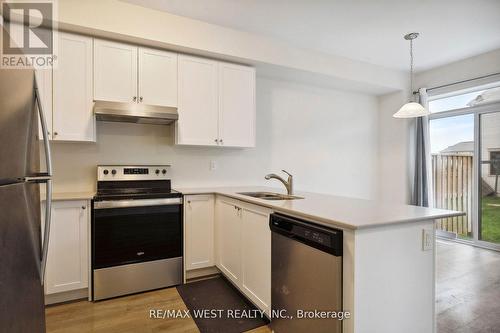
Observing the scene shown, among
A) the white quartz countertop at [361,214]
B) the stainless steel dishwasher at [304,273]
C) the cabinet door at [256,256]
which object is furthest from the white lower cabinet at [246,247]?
the white quartz countertop at [361,214]

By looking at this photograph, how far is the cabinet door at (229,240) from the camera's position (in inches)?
93.7

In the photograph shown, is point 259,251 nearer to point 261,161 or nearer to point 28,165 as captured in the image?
point 28,165

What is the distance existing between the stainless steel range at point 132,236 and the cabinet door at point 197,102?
65cm

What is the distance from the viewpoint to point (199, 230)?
279 cm

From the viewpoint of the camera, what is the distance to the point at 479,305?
2285 millimetres

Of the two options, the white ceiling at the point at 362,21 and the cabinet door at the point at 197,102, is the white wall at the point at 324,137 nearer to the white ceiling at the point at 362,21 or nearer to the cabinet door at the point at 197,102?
the white ceiling at the point at 362,21

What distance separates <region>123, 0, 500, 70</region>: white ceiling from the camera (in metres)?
2.55

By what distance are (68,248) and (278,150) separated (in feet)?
8.83

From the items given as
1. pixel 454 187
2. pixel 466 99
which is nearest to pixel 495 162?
pixel 454 187

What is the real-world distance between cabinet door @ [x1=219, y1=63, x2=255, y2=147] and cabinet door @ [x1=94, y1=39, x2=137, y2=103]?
931mm

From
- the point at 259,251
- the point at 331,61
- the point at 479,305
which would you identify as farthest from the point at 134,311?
the point at 331,61

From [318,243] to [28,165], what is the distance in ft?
4.75

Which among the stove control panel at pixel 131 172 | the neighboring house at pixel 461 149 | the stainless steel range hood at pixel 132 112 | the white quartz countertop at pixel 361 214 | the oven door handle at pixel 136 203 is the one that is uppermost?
the stainless steel range hood at pixel 132 112

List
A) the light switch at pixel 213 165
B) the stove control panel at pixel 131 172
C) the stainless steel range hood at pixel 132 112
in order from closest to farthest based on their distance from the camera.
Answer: the stainless steel range hood at pixel 132 112 → the stove control panel at pixel 131 172 → the light switch at pixel 213 165
